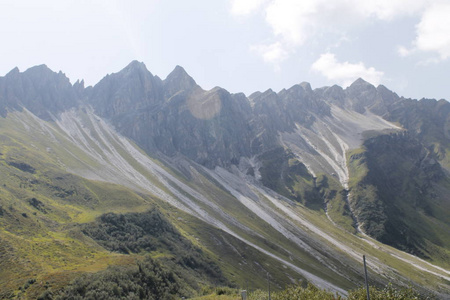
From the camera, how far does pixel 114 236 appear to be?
110062 mm

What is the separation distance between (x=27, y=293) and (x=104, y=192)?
104 m

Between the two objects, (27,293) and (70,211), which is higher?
(27,293)

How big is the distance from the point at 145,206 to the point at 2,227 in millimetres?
61390

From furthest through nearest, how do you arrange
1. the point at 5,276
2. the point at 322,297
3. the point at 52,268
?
the point at 52,268
the point at 5,276
the point at 322,297

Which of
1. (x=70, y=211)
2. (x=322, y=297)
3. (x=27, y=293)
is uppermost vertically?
(x=322, y=297)

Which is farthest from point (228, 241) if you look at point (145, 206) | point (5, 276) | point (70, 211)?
point (5, 276)

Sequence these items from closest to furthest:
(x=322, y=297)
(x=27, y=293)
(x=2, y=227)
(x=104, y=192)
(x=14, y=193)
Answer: (x=322, y=297) → (x=27, y=293) → (x=2, y=227) → (x=14, y=193) → (x=104, y=192)

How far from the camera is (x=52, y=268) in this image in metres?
66.6

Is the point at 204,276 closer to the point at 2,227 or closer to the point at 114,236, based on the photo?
the point at 114,236

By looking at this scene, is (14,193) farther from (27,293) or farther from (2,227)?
(27,293)

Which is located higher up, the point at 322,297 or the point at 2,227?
the point at 322,297

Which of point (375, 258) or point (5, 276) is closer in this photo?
point (5, 276)

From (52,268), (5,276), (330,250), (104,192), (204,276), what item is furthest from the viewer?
(330,250)

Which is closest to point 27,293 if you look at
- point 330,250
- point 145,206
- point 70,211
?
point 70,211
